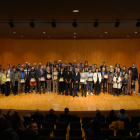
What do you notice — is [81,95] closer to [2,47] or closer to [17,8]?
[17,8]

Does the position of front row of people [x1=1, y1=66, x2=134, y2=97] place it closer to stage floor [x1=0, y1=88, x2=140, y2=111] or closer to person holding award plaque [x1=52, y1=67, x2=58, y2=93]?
person holding award plaque [x1=52, y1=67, x2=58, y2=93]

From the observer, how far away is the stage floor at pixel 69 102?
Answer: 23.8 feet

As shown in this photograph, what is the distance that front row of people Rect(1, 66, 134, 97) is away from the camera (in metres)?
8.84

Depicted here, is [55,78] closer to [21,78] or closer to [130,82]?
[21,78]

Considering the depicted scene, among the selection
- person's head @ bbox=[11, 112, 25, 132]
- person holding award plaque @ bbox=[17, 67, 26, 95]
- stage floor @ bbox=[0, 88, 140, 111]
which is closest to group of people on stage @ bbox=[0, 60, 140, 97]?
person holding award plaque @ bbox=[17, 67, 26, 95]

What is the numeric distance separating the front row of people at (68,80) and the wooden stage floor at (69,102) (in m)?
0.45

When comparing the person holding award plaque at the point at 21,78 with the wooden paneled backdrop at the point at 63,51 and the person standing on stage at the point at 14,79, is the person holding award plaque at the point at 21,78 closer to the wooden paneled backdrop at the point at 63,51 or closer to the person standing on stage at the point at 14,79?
the person standing on stage at the point at 14,79

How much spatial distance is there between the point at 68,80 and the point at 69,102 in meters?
1.43

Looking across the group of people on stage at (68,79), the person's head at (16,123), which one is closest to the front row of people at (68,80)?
the group of people on stage at (68,79)

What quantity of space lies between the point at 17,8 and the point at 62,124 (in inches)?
184

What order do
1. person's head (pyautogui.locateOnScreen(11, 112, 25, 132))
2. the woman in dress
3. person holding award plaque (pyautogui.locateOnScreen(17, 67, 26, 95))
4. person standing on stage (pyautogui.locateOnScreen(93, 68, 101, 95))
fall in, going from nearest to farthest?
person's head (pyautogui.locateOnScreen(11, 112, 25, 132))
the woman in dress
person standing on stage (pyautogui.locateOnScreen(93, 68, 101, 95))
person holding award plaque (pyautogui.locateOnScreen(17, 67, 26, 95))

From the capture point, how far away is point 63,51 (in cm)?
1563

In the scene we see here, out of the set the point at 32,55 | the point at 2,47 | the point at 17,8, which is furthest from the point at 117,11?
the point at 2,47

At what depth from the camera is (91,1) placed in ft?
18.0
